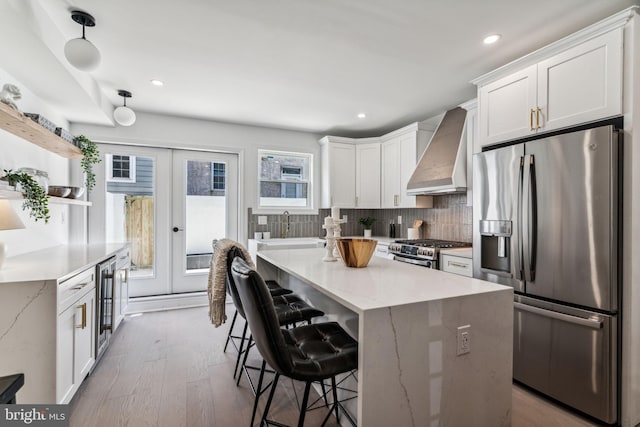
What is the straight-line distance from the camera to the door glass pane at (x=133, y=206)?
3.90 metres

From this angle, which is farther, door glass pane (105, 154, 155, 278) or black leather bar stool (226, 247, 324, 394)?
door glass pane (105, 154, 155, 278)

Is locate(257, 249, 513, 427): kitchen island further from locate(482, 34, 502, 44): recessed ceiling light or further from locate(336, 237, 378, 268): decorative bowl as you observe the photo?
locate(482, 34, 502, 44): recessed ceiling light

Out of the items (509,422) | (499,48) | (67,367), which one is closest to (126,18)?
(67,367)

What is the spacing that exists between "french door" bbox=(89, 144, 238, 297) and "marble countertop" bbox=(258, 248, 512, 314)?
8.17 feet

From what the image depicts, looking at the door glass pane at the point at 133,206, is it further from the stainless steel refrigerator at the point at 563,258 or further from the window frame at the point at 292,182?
the stainless steel refrigerator at the point at 563,258

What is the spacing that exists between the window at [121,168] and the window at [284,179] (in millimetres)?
1608

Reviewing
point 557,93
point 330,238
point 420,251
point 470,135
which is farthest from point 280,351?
point 470,135

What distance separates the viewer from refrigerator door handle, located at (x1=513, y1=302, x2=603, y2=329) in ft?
6.03

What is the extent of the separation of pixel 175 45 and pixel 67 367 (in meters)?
2.24

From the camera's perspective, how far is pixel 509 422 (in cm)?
149

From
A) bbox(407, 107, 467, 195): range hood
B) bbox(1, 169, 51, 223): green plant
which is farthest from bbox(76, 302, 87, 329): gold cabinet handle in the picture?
bbox(407, 107, 467, 195): range hood

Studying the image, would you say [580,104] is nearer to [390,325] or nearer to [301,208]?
[390,325]

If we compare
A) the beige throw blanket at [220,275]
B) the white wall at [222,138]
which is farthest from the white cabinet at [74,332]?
the white wall at [222,138]

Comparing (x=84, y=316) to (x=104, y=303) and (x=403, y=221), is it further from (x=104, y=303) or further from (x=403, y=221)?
(x=403, y=221)
